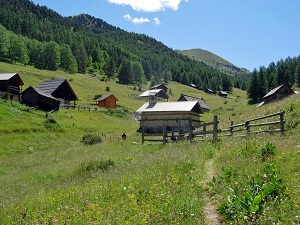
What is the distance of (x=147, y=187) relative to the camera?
886 centimetres

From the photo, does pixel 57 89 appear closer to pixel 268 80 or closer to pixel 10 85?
pixel 10 85

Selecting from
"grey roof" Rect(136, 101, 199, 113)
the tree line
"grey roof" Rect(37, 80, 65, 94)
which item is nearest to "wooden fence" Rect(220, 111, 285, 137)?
"grey roof" Rect(136, 101, 199, 113)

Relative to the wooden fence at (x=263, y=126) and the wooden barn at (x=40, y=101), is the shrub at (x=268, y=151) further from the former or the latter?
the wooden barn at (x=40, y=101)

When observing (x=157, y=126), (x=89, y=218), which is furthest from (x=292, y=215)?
(x=157, y=126)

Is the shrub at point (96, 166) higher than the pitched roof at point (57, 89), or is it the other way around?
the pitched roof at point (57, 89)

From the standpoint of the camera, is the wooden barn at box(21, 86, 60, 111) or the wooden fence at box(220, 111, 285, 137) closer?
the wooden fence at box(220, 111, 285, 137)

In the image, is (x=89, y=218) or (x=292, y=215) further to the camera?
(x=89, y=218)

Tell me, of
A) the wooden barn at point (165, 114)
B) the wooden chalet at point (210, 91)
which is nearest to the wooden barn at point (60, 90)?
the wooden barn at point (165, 114)

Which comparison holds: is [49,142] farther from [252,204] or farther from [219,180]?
[252,204]

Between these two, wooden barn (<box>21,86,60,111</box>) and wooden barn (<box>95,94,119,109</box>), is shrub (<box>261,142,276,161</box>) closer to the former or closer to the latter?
wooden barn (<box>21,86,60,111</box>)

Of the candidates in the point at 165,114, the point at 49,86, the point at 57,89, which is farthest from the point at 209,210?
the point at 49,86

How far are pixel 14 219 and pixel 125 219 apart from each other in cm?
284

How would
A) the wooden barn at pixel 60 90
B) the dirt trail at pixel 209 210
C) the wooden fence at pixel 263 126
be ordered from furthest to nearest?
the wooden barn at pixel 60 90, the wooden fence at pixel 263 126, the dirt trail at pixel 209 210

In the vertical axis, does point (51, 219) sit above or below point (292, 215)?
below
